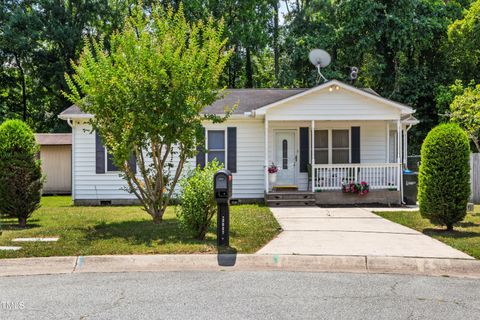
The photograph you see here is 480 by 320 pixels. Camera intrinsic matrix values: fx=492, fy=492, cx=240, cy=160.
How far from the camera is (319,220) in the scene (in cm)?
1154

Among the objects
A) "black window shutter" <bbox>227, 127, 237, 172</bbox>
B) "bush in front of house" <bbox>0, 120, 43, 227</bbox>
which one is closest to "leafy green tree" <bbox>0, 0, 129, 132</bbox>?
"black window shutter" <bbox>227, 127, 237, 172</bbox>

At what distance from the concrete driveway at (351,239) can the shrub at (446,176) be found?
601mm

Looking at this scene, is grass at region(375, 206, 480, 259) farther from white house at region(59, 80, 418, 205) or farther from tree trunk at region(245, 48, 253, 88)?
tree trunk at region(245, 48, 253, 88)

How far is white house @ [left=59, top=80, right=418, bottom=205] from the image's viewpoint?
50.8 ft

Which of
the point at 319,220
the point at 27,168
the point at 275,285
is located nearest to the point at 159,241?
the point at 275,285

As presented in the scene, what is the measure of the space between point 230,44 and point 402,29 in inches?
447

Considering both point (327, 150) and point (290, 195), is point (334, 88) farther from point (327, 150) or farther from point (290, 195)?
point (290, 195)

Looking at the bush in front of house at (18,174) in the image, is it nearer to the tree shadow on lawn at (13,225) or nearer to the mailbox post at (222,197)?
the tree shadow on lawn at (13,225)

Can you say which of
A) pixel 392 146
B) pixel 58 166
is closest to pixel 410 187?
pixel 392 146

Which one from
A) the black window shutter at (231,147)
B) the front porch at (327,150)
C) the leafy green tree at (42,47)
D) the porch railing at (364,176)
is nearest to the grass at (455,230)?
the porch railing at (364,176)

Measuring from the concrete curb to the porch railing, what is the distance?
29.2ft

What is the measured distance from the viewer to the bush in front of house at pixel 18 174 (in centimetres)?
1005

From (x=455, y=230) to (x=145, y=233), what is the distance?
5.95 m

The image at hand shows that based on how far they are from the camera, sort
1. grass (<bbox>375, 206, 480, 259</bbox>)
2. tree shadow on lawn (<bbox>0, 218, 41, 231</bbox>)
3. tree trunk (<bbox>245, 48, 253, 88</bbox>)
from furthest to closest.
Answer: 1. tree trunk (<bbox>245, 48, 253, 88</bbox>)
2. tree shadow on lawn (<bbox>0, 218, 41, 231</bbox>)
3. grass (<bbox>375, 206, 480, 259</bbox>)
